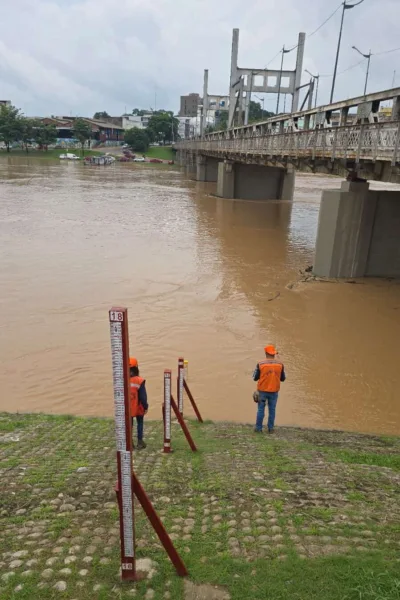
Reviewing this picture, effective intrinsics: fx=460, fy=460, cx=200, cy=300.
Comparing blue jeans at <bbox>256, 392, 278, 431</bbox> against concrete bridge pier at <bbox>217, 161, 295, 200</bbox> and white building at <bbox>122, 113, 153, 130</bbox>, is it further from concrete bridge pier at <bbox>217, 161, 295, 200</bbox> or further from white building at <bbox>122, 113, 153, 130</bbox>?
white building at <bbox>122, 113, 153, 130</bbox>

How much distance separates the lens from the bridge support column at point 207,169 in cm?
6228

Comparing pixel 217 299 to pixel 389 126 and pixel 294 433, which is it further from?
pixel 294 433

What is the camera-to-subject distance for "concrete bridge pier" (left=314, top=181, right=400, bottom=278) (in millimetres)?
16641

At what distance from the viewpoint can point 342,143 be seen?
603 inches

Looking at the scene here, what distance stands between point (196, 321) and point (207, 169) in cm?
5332

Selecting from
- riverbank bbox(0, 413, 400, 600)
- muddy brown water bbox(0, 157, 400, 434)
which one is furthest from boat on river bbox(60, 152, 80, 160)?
riverbank bbox(0, 413, 400, 600)

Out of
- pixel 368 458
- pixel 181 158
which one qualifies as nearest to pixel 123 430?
pixel 368 458

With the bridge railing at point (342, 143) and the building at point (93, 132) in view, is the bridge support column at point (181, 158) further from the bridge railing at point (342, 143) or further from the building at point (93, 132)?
the bridge railing at point (342, 143)

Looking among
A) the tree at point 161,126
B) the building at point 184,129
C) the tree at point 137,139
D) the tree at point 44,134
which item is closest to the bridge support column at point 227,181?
the tree at point 44,134

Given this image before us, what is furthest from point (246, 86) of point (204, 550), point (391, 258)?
point (204, 550)

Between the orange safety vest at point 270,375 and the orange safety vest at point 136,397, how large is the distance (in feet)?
6.14

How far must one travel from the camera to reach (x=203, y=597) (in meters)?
3.07

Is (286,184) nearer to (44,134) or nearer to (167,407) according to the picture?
(167,407)

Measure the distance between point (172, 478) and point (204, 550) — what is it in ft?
4.53
